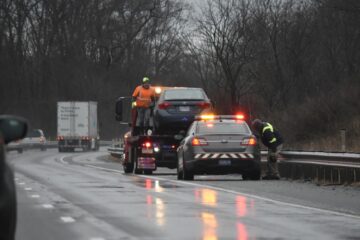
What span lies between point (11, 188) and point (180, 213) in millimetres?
8168

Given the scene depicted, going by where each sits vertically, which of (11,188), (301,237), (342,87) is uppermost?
(342,87)

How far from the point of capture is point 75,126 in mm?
70938

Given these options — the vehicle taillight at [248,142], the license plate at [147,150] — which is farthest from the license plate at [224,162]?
the license plate at [147,150]

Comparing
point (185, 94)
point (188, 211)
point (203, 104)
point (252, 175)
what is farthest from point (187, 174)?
point (188, 211)

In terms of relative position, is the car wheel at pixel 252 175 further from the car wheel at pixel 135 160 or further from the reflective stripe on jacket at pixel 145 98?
the reflective stripe on jacket at pixel 145 98

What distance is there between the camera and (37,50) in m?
81.6

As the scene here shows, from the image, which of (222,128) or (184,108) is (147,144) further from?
(222,128)

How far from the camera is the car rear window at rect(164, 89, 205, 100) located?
28.6m

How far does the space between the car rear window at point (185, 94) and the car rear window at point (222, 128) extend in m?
3.93

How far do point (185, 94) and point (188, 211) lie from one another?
1391cm

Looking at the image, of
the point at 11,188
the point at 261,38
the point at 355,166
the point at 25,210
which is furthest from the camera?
the point at 261,38

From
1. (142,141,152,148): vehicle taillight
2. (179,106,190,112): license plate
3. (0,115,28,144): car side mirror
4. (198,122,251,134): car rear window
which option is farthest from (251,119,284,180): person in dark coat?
(0,115,28,144): car side mirror

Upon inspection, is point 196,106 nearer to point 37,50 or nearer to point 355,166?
point 355,166

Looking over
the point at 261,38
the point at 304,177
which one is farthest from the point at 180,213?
the point at 261,38
